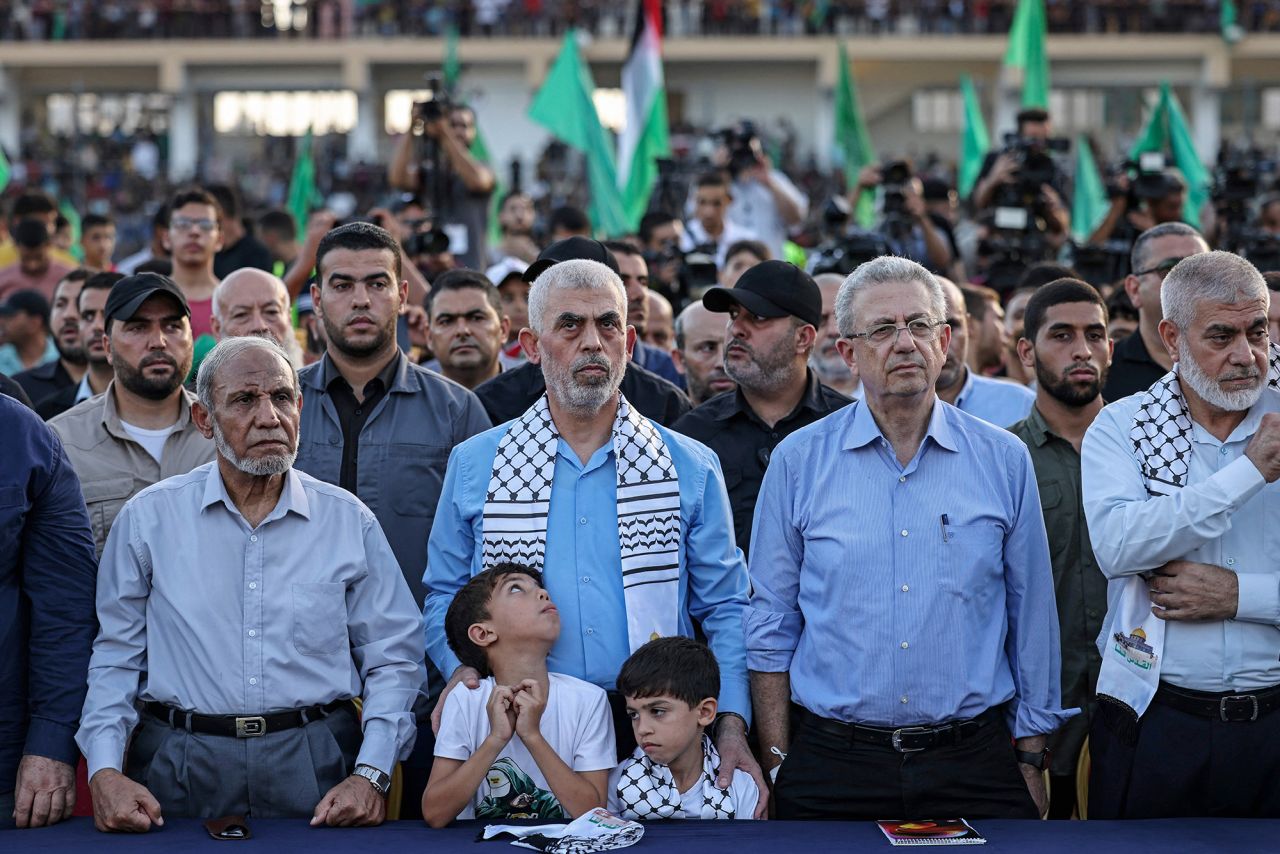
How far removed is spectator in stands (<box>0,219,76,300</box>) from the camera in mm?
10109

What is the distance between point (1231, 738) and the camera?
14.2 feet

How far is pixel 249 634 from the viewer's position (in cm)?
442

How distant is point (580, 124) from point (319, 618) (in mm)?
8429

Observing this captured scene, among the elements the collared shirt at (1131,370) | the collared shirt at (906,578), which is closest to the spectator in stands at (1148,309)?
the collared shirt at (1131,370)

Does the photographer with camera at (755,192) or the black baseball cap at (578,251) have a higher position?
the photographer with camera at (755,192)

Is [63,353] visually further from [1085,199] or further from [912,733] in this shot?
[1085,199]

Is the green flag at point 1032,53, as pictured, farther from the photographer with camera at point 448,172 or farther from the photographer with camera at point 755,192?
the photographer with camera at point 448,172

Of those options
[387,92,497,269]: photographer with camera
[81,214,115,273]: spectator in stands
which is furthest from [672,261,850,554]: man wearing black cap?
[81,214,115,273]: spectator in stands

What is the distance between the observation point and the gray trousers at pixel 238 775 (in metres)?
4.40

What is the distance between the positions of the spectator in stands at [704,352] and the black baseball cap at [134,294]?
194cm

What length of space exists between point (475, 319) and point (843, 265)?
1.91 meters

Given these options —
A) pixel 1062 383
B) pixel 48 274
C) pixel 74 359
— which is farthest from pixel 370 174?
pixel 1062 383

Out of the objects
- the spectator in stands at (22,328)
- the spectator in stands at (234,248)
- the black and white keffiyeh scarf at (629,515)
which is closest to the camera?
the black and white keffiyeh scarf at (629,515)

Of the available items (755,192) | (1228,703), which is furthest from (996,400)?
(755,192)
